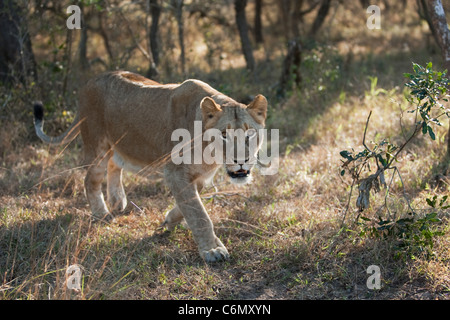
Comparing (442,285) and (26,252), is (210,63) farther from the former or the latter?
(442,285)

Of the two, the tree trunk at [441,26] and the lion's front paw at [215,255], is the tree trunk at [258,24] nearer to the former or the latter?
the tree trunk at [441,26]

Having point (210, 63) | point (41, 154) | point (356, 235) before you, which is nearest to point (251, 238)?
point (356, 235)

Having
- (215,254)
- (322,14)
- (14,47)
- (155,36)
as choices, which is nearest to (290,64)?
(155,36)

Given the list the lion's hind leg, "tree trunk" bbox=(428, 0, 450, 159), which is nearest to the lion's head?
the lion's hind leg

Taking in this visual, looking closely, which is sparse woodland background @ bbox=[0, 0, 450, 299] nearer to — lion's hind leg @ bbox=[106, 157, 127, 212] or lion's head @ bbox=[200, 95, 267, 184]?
lion's hind leg @ bbox=[106, 157, 127, 212]

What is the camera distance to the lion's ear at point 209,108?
3867 millimetres

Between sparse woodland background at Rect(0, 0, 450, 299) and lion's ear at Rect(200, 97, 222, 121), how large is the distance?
58 centimetres

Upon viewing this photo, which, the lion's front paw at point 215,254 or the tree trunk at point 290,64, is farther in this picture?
the tree trunk at point 290,64

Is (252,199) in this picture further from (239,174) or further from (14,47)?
(14,47)

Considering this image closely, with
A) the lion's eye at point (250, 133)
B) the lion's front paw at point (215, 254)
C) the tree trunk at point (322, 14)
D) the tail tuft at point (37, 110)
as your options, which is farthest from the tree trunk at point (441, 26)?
the tree trunk at point (322, 14)

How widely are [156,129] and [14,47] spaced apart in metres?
3.89

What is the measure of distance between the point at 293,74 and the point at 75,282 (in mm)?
5399

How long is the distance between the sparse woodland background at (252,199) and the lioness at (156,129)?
20 cm

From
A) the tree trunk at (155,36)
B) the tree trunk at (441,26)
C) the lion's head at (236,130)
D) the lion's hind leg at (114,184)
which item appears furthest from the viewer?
the tree trunk at (155,36)
